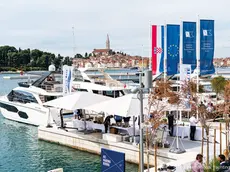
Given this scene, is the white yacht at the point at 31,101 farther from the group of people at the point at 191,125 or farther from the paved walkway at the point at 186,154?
the paved walkway at the point at 186,154

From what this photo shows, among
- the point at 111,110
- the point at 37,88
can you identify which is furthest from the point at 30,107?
the point at 111,110

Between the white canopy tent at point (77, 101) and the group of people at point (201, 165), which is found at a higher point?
the white canopy tent at point (77, 101)

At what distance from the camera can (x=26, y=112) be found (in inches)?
1136

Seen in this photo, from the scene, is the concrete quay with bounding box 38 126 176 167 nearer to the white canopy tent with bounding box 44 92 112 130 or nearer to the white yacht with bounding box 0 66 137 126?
the white canopy tent with bounding box 44 92 112 130

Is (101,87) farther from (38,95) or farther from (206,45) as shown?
(206,45)

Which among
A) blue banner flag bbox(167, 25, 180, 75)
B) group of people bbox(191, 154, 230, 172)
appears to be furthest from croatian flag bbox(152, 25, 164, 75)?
group of people bbox(191, 154, 230, 172)

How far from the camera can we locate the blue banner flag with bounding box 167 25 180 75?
23812 millimetres

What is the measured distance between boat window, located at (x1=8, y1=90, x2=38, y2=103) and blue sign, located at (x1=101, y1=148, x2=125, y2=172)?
64.9 feet

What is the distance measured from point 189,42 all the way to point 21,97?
14.4 meters

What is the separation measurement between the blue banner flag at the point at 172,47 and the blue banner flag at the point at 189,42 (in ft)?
3.99

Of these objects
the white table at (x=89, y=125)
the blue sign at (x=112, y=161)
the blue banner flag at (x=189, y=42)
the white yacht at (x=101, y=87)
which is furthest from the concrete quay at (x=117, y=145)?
the white yacht at (x=101, y=87)

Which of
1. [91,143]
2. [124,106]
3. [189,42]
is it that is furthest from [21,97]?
[124,106]

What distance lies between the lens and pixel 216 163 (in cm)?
1109

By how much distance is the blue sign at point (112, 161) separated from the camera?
33.3 feet
